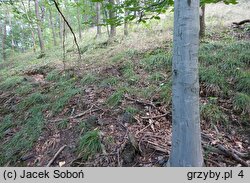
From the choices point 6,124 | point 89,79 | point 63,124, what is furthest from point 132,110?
point 6,124

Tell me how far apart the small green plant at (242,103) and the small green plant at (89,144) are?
2.31m

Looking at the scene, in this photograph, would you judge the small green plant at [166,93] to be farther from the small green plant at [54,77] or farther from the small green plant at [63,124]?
the small green plant at [54,77]

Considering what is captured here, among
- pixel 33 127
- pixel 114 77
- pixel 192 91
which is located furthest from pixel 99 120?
pixel 192 91

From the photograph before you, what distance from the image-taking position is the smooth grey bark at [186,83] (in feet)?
5.73

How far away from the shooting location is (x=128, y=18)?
291cm

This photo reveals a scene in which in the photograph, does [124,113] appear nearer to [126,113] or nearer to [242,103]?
[126,113]

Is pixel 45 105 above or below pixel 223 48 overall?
below

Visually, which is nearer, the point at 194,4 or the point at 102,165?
the point at 194,4

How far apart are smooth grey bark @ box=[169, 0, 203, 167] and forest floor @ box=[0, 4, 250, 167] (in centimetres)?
71

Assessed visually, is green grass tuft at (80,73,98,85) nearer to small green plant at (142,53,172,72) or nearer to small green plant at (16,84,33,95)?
small green plant at (142,53,172,72)

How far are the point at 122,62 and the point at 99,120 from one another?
2.60m

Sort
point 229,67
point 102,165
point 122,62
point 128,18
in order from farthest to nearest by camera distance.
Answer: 1. point 122,62
2. point 229,67
3. point 128,18
4. point 102,165

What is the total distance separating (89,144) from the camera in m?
2.96

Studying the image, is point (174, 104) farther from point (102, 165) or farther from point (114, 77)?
point (114, 77)
